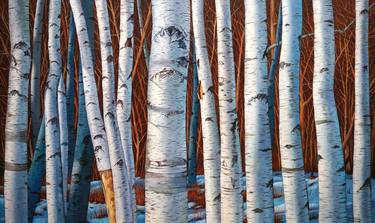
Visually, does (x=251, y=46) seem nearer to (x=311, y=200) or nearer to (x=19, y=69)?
(x=19, y=69)

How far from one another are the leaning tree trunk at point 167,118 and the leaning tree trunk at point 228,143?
1324mm

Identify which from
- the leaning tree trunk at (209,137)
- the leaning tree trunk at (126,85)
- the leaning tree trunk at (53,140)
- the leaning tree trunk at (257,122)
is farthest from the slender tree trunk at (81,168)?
the leaning tree trunk at (257,122)

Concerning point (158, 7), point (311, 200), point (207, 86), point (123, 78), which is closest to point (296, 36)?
point (207, 86)

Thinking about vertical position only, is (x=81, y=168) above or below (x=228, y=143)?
below

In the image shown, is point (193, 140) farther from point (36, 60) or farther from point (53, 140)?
point (53, 140)

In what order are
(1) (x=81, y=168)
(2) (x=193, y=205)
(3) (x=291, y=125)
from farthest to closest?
(2) (x=193, y=205)
(1) (x=81, y=168)
(3) (x=291, y=125)

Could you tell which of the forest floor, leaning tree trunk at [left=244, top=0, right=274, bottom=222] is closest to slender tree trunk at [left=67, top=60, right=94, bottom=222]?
the forest floor

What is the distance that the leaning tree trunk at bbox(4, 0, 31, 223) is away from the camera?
2738 millimetres

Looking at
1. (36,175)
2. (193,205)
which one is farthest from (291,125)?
(193,205)

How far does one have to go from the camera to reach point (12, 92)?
279 cm

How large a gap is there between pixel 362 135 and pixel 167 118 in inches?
95.9

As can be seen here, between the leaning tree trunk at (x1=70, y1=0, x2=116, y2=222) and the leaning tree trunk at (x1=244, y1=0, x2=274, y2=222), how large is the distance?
1296 millimetres

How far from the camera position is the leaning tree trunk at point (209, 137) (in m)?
3.20

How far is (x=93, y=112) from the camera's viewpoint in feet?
10.7
